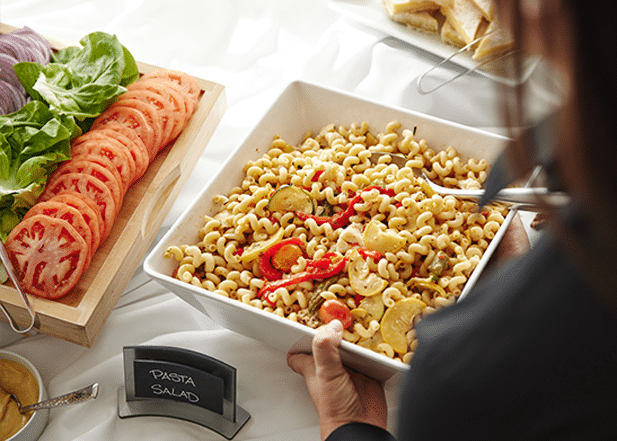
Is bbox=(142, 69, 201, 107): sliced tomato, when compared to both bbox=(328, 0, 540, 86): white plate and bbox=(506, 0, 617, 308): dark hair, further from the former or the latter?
bbox=(506, 0, 617, 308): dark hair

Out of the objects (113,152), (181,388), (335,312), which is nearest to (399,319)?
(335,312)

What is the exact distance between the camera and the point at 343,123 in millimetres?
1252

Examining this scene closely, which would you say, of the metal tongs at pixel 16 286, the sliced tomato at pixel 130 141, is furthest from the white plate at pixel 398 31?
the metal tongs at pixel 16 286

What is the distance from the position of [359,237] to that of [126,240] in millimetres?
443

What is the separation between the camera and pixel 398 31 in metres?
1.57

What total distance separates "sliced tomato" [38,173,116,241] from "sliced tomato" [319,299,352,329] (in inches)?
18.0

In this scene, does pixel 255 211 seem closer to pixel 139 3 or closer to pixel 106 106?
pixel 106 106

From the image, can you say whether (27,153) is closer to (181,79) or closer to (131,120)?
(131,120)

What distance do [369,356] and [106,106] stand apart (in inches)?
31.4

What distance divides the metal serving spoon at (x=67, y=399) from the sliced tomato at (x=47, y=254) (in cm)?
17

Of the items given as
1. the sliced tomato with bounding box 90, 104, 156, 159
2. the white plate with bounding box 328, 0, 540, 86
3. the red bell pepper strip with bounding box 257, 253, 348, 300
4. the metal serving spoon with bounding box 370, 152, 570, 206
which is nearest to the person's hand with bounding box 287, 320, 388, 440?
the red bell pepper strip with bounding box 257, 253, 348, 300

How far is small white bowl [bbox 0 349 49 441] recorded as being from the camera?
2.95 feet

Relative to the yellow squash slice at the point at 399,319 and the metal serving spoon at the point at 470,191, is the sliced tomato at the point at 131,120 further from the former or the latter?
the yellow squash slice at the point at 399,319

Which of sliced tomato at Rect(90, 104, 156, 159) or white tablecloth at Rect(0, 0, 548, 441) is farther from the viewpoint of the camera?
sliced tomato at Rect(90, 104, 156, 159)
